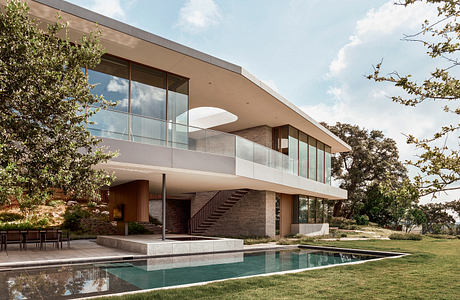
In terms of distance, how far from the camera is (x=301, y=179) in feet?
69.9

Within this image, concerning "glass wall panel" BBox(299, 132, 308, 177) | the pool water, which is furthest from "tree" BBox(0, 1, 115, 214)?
"glass wall panel" BBox(299, 132, 308, 177)

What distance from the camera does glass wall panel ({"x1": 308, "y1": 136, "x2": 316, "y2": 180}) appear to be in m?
25.6

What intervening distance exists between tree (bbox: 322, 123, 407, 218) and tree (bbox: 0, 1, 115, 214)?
1512 inches

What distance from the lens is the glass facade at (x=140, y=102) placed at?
37.8 feet

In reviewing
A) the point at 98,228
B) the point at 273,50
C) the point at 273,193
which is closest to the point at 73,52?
the point at 273,193

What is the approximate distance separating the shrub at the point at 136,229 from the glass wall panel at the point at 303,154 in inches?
441

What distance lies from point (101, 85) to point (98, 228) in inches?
527

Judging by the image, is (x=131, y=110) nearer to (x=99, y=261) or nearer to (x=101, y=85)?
(x=101, y=85)

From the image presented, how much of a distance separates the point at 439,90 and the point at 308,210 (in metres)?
23.0

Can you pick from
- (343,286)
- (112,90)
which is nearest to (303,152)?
(112,90)

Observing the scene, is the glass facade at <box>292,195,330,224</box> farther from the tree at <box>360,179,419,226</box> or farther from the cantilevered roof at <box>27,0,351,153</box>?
the tree at <box>360,179,419,226</box>

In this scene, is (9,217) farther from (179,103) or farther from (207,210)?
(179,103)

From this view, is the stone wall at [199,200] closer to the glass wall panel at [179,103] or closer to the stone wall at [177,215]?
the stone wall at [177,215]

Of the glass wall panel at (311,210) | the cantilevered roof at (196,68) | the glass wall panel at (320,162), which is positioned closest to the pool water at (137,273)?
the cantilevered roof at (196,68)
